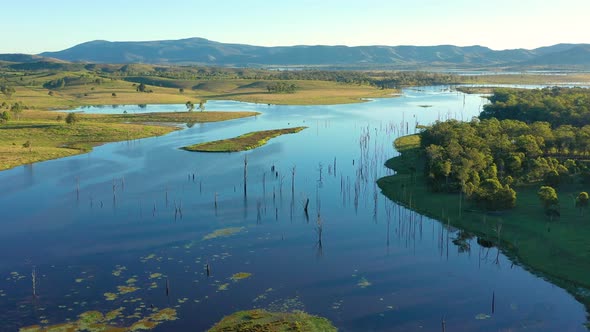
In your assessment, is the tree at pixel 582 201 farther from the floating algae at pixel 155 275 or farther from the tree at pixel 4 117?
the tree at pixel 4 117

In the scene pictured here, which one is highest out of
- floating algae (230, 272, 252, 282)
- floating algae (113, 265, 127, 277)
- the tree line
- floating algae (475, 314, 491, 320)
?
the tree line

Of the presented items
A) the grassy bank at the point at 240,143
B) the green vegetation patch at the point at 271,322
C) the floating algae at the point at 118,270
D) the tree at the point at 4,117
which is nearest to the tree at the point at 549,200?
the green vegetation patch at the point at 271,322

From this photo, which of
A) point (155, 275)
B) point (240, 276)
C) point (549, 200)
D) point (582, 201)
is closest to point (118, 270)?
point (155, 275)

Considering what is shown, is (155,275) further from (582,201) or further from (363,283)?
(582,201)

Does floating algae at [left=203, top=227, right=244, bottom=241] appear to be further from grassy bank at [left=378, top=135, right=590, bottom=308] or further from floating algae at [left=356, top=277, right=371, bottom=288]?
grassy bank at [left=378, top=135, right=590, bottom=308]

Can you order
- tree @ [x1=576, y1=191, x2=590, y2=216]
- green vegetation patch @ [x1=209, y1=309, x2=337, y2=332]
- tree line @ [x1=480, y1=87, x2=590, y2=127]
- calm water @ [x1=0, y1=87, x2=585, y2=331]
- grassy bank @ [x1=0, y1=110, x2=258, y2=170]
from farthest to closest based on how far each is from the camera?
tree line @ [x1=480, y1=87, x2=590, y2=127], grassy bank @ [x1=0, y1=110, x2=258, y2=170], tree @ [x1=576, y1=191, x2=590, y2=216], calm water @ [x1=0, y1=87, x2=585, y2=331], green vegetation patch @ [x1=209, y1=309, x2=337, y2=332]

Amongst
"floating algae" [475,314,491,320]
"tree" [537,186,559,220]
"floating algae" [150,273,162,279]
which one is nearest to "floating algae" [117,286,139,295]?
"floating algae" [150,273,162,279]
